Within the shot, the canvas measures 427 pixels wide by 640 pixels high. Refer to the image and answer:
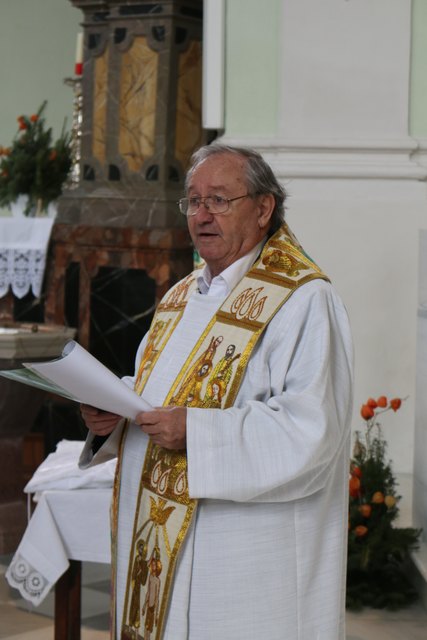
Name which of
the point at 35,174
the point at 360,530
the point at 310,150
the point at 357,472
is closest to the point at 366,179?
the point at 310,150

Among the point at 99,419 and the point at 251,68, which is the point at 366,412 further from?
the point at 99,419

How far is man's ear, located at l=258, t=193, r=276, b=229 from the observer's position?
295 centimetres

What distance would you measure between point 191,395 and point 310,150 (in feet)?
10.1

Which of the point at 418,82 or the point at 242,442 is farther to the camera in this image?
the point at 418,82

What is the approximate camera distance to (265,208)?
9.72 feet

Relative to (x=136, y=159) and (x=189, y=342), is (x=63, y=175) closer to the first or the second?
(x=136, y=159)

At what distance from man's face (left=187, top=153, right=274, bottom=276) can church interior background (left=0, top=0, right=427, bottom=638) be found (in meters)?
1.98

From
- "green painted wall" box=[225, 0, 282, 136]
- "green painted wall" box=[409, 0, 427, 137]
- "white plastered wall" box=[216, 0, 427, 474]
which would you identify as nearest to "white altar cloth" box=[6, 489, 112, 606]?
"white plastered wall" box=[216, 0, 427, 474]

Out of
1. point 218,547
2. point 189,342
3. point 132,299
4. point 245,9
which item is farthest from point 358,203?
point 218,547

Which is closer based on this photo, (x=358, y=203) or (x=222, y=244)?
(x=222, y=244)

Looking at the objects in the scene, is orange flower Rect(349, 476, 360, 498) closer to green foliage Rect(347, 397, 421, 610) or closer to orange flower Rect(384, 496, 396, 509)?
green foliage Rect(347, 397, 421, 610)

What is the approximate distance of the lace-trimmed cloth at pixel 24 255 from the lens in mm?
7977

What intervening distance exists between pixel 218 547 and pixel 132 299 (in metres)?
4.91

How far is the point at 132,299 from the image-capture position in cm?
763
